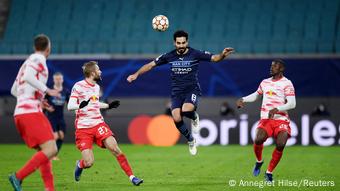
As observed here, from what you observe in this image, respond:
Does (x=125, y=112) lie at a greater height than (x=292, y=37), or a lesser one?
lesser

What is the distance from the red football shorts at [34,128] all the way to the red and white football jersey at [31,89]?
0.25 feet

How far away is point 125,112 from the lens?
1061 inches

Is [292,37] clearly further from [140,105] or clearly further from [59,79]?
[59,79]

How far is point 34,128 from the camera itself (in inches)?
394

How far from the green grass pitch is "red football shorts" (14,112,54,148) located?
2298mm

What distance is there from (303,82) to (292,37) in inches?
109

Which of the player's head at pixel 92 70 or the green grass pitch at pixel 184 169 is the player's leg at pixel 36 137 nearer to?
the green grass pitch at pixel 184 169

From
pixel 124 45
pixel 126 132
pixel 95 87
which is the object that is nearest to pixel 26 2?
pixel 124 45

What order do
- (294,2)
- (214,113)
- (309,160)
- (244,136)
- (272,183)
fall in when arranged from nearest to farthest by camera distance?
(272,183)
(309,160)
(244,136)
(214,113)
(294,2)

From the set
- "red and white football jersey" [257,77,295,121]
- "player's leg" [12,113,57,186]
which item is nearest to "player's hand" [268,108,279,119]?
"red and white football jersey" [257,77,295,121]

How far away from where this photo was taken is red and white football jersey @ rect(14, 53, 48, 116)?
1009 centimetres
